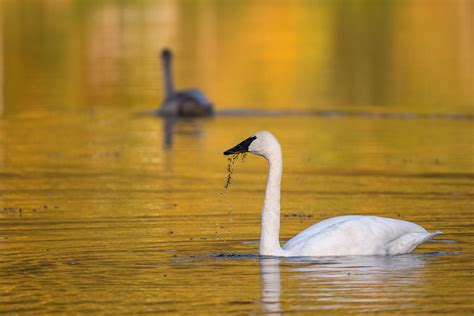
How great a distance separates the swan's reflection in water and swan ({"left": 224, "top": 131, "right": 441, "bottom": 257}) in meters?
0.10

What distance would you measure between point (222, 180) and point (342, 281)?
8212mm

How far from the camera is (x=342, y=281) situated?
42.8ft

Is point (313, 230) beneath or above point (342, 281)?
above

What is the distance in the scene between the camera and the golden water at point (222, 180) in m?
12.8

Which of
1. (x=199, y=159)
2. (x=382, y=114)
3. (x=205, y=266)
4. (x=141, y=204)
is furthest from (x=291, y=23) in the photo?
(x=205, y=266)

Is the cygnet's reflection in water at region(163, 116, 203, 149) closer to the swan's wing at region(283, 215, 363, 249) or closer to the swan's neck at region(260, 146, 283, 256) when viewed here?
the swan's neck at region(260, 146, 283, 256)

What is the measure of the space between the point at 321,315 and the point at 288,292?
1.06 metres

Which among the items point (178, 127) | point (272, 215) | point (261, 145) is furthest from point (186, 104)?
point (272, 215)

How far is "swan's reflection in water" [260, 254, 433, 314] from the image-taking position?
39.7 feet

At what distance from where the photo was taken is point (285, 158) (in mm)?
23781

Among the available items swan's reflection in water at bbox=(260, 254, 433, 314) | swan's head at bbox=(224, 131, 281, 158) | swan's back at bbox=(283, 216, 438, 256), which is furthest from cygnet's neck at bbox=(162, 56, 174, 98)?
swan's reflection in water at bbox=(260, 254, 433, 314)

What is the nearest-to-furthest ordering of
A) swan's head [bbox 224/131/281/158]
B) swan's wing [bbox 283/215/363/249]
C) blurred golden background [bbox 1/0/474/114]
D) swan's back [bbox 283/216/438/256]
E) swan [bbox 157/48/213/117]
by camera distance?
1. swan's back [bbox 283/216/438/256]
2. swan's wing [bbox 283/215/363/249]
3. swan's head [bbox 224/131/281/158]
4. swan [bbox 157/48/213/117]
5. blurred golden background [bbox 1/0/474/114]

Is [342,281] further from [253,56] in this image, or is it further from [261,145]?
[253,56]

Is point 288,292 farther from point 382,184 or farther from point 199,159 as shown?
point 199,159
